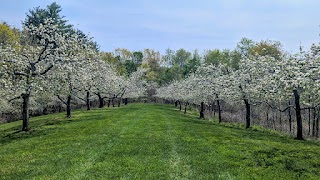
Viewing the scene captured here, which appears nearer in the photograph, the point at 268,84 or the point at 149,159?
the point at 149,159

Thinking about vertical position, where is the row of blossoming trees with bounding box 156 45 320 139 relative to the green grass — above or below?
above

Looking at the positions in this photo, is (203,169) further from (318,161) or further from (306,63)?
(306,63)

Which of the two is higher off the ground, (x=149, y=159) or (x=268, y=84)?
(x=268, y=84)

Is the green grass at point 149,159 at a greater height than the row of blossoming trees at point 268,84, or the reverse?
the row of blossoming trees at point 268,84

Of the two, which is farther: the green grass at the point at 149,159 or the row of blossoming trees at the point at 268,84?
the row of blossoming trees at the point at 268,84

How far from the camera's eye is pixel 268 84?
30.2 m

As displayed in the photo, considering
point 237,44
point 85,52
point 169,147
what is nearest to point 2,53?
point 85,52

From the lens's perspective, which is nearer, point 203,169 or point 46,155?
point 203,169

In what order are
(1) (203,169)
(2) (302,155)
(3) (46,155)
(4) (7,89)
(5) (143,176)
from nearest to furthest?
(5) (143,176)
(1) (203,169)
(3) (46,155)
(2) (302,155)
(4) (7,89)

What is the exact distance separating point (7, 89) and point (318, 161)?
971 inches

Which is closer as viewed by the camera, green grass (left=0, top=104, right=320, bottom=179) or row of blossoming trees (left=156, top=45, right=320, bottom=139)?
green grass (left=0, top=104, right=320, bottom=179)

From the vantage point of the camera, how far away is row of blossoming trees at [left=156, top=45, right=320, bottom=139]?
68.5 feet

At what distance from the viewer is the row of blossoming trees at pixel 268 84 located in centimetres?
2088

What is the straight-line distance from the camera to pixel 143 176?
45.4ft
